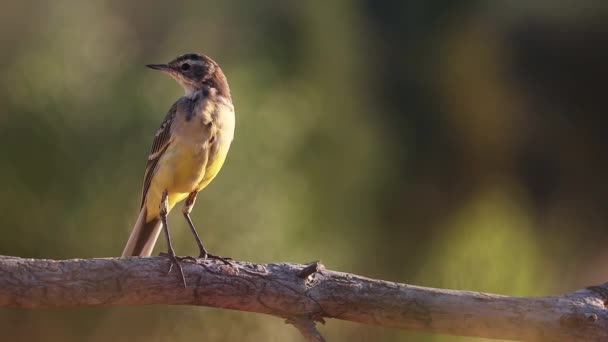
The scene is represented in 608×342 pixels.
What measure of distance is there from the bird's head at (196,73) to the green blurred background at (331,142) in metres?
1.12

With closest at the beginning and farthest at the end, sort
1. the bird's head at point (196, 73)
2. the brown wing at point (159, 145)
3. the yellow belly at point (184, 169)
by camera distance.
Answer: the yellow belly at point (184, 169)
the brown wing at point (159, 145)
the bird's head at point (196, 73)

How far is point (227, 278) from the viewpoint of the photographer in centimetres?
234

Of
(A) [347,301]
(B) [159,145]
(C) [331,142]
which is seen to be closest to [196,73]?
(B) [159,145]

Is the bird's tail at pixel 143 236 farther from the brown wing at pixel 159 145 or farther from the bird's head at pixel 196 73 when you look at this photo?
the bird's head at pixel 196 73

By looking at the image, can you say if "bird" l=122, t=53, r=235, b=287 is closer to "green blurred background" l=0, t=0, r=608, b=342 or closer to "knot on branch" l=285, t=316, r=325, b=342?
"knot on branch" l=285, t=316, r=325, b=342

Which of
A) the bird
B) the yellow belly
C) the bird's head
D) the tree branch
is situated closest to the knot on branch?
the tree branch

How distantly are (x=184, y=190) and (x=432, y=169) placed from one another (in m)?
4.04

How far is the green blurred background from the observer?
13.5 feet

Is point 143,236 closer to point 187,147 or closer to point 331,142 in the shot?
point 187,147

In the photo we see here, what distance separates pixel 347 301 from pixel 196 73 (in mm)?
1221

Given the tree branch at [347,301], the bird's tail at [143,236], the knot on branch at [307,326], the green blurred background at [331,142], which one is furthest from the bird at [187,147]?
the green blurred background at [331,142]

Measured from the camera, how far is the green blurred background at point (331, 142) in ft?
13.5

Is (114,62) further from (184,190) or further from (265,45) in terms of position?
(184,190)

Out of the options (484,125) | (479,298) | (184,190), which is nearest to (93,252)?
(184,190)
